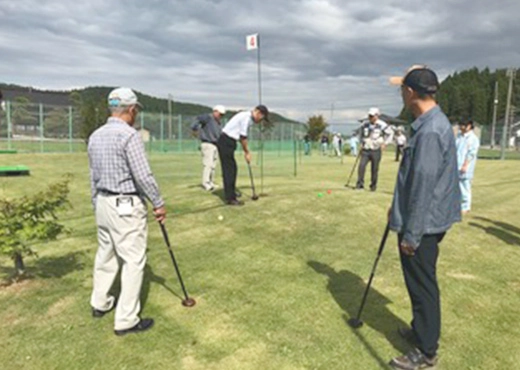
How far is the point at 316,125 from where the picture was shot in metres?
68.4

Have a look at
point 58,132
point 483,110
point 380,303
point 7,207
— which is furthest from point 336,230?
point 483,110

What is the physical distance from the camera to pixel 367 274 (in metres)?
5.55

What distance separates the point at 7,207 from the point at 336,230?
523cm

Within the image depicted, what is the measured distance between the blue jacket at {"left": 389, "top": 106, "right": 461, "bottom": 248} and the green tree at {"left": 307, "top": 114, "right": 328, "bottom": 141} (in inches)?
2471

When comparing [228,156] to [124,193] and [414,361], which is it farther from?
[414,361]

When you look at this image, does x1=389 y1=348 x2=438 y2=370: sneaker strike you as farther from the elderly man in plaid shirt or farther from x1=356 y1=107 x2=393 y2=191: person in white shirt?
x1=356 y1=107 x2=393 y2=191: person in white shirt

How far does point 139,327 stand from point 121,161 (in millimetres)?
1680

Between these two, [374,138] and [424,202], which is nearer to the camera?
[424,202]

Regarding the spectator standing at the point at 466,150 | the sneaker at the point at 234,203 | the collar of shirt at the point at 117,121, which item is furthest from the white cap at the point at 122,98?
the spectator standing at the point at 466,150

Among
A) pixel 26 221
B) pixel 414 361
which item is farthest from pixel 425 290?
pixel 26 221

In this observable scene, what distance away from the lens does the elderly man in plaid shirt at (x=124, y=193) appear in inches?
149

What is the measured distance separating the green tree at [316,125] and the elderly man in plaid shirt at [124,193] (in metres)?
62.5

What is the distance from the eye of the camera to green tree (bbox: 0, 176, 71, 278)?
15.5 ft

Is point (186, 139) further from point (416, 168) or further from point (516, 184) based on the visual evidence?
point (416, 168)
